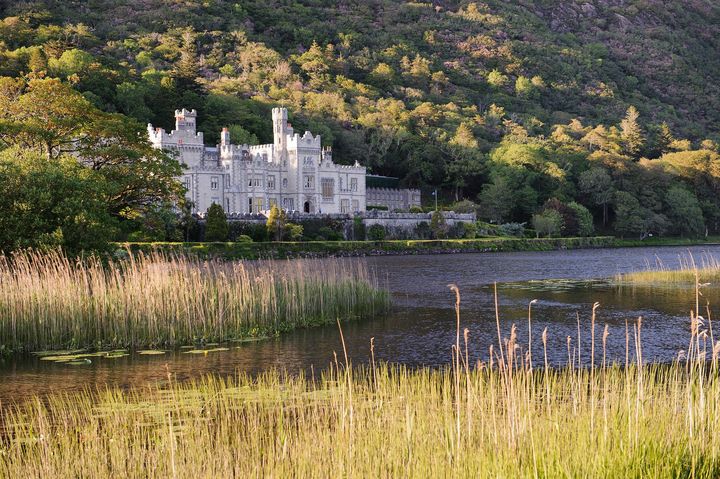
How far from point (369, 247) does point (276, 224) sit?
7604 millimetres

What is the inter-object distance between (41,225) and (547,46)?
16475 cm

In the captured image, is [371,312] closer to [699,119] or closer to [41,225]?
[41,225]

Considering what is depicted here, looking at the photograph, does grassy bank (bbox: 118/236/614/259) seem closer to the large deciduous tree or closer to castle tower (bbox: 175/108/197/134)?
the large deciduous tree

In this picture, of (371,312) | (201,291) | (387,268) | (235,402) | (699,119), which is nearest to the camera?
(235,402)

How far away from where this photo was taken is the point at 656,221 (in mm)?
90312

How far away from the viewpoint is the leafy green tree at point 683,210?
91875 mm

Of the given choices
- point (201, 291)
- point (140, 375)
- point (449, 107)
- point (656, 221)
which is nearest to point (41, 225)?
point (201, 291)

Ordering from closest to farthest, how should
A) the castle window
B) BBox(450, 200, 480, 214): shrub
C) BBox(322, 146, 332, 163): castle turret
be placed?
1. the castle window
2. BBox(322, 146, 332, 163): castle turret
3. BBox(450, 200, 480, 214): shrub

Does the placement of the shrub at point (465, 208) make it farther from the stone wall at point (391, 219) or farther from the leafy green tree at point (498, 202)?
the leafy green tree at point (498, 202)

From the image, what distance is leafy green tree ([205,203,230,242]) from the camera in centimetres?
6053

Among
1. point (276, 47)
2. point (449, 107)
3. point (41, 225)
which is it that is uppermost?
point (276, 47)

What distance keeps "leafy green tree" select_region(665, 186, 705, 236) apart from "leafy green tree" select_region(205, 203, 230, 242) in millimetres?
52606

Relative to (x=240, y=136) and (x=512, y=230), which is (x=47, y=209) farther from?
(x=240, y=136)

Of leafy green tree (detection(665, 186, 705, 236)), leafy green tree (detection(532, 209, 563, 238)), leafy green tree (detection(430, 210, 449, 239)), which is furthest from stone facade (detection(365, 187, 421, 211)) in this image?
leafy green tree (detection(665, 186, 705, 236))
